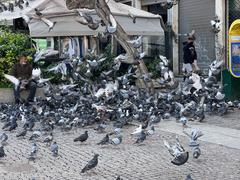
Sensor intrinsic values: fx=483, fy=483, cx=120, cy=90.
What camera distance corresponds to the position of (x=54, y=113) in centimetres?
944

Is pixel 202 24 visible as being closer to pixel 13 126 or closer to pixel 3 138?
pixel 13 126

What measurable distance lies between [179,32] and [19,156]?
13.5 metres

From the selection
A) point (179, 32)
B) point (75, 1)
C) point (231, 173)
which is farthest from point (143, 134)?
point (179, 32)

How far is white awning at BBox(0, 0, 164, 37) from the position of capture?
1341 cm

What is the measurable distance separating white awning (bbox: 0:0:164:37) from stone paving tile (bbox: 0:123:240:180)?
19.1 ft

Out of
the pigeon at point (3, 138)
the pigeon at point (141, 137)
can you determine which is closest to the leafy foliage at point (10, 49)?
the pigeon at point (3, 138)

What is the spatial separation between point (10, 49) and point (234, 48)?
6.10 metres

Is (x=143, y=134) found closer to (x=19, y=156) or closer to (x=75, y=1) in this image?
(x=19, y=156)

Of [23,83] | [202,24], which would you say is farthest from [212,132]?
[202,24]

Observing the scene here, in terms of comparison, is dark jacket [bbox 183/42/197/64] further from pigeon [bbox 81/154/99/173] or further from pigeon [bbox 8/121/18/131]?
pigeon [bbox 81/154/99/173]

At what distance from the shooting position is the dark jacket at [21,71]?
496 inches

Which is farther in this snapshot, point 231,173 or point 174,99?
point 174,99

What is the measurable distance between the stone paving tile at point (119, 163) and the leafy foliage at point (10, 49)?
540cm

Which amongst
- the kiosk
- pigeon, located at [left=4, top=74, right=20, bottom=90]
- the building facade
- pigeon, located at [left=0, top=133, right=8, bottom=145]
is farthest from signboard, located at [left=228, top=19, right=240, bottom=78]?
pigeon, located at [left=0, top=133, right=8, bottom=145]
